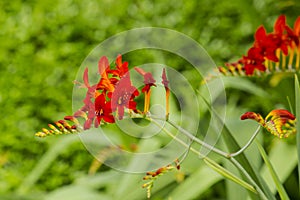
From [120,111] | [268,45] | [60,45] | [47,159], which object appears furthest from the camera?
[60,45]

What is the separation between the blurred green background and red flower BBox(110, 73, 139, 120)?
5.65ft

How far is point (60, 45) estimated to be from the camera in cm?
280

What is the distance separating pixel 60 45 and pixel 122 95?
1959 millimetres

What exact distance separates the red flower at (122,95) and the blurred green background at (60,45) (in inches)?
67.8

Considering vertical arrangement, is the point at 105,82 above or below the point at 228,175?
above

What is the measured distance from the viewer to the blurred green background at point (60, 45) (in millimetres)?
2656

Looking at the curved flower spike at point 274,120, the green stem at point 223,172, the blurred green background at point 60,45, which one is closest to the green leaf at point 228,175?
the green stem at point 223,172

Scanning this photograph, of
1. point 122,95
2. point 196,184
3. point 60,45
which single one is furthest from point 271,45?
point 60,45

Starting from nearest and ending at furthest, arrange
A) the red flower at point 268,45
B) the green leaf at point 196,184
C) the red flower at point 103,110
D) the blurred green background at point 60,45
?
the red flower at point 103,110 < the red flower at point 268,45 < the green leaf at point 196,184 < the blurred green background at point 60,45

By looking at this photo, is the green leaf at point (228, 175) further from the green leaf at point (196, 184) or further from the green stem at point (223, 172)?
the green leaf at point (196, 184)

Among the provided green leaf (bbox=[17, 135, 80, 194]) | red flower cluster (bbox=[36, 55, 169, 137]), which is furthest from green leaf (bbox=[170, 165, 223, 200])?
A: red flower cluster (bbox=[36, 55, 169, 137])

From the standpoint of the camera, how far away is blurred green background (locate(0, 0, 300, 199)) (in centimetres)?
266

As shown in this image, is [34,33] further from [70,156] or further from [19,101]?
[70,156]

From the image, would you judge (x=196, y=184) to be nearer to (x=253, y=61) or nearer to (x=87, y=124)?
(x=253, y=61)
